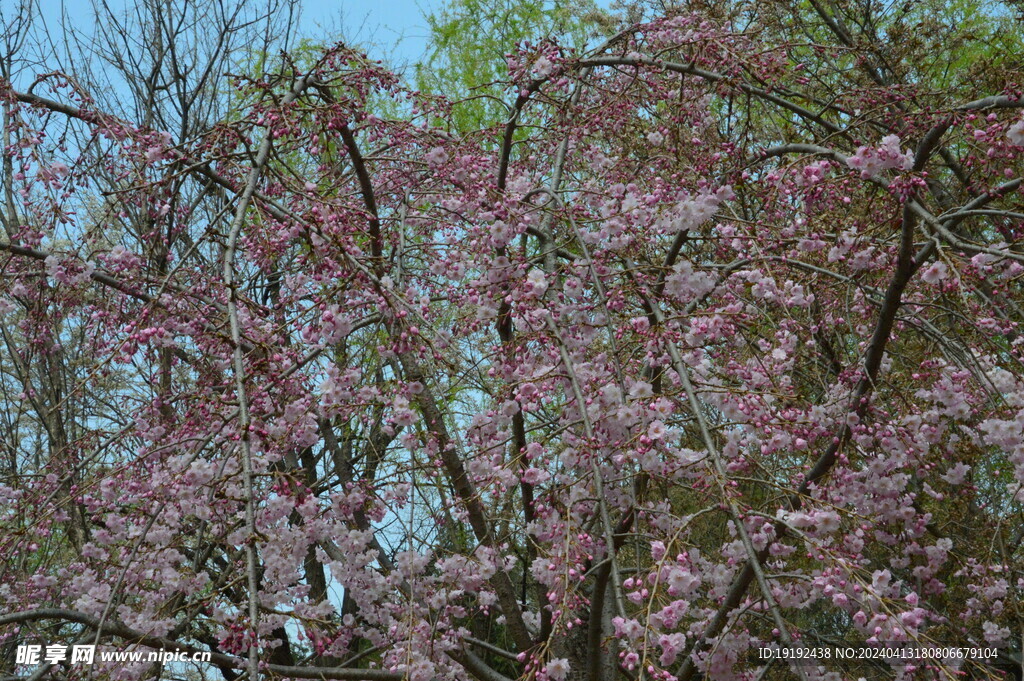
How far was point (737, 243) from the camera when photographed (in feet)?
13.6

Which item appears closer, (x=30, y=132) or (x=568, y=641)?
(x=30, y=132)

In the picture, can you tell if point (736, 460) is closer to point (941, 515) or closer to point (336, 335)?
point (336, 335)

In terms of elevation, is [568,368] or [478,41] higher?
[478,41]

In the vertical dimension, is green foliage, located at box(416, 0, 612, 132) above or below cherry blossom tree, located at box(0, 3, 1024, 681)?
above

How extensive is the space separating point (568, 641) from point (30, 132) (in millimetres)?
3500

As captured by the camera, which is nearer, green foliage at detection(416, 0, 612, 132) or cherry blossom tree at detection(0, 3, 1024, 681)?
cherry blossom tree at detection(0, 3, 1024, 681)

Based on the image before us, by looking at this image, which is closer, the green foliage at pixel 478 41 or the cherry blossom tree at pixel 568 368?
the cherry blossom tree at pixel 568 368

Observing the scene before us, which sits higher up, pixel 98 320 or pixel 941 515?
pixel 98 320

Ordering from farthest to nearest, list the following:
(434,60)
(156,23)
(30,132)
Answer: (434,60) < (156,23) < (30,132)

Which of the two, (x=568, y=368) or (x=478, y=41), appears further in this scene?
(x=478, y=41)

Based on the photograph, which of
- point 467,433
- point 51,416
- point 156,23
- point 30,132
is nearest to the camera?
point 30,132

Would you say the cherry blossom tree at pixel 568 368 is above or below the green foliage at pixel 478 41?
below

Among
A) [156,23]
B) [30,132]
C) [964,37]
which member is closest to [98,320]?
[30,132]

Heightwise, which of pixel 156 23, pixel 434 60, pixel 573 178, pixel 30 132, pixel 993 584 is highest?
pixel 434 60
